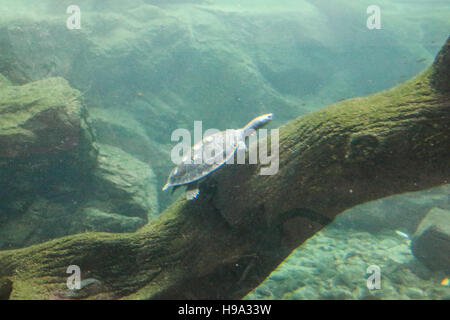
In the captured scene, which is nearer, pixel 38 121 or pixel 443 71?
pixel 443 71

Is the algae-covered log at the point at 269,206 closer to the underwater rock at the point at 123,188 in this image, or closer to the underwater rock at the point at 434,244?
the underwater rock at the point at 123,188

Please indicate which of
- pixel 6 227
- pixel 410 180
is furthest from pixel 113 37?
pixel 410 180

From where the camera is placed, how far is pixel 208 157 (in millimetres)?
3578

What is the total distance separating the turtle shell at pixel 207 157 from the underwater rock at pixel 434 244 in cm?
542

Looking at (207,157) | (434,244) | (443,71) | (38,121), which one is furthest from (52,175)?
(434,244)

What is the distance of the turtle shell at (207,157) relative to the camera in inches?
131

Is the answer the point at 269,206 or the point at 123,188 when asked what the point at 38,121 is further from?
the point at 269,206

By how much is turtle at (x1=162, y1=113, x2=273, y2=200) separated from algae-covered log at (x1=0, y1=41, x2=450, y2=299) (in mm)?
333

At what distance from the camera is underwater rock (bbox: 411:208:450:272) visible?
5582mm

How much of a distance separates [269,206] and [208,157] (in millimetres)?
1351

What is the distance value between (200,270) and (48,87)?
18.1ft

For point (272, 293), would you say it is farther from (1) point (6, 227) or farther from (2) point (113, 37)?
(2) point (113, 37)

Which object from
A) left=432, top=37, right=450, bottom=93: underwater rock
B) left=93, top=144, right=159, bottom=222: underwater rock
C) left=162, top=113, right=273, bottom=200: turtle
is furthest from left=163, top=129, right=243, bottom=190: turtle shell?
left=93, top=144, right=159, bottom=222: underwater rock

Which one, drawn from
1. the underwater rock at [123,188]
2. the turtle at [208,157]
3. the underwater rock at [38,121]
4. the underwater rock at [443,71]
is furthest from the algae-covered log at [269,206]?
the underwater rock at [123,188]
